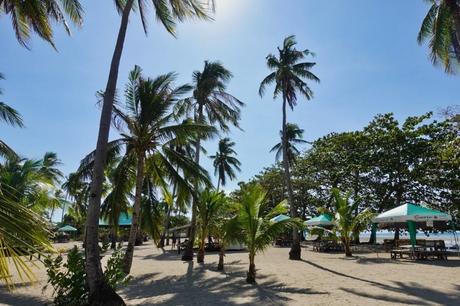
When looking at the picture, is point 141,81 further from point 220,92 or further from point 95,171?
point 220,92

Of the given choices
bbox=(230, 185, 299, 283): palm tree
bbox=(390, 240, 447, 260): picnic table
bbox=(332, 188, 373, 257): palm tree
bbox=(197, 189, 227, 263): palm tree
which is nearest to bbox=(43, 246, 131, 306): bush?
bbox=(230, 185, 299, 283): palm tree

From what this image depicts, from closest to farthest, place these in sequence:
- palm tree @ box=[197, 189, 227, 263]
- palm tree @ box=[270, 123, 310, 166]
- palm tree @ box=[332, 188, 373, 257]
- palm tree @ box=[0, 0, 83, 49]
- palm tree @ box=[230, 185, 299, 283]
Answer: palm tree @ box=[0, 0, 83, 49] → palm tree @ box=[230, 185, 299, 283] → palm tree @ box=[197, 189, 227, 263] → palm tree @ box=[332, 188, 373, 257] → palm tree @ box=[270, 123, 310, 166]

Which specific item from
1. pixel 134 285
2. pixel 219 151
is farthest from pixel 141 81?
pixel 219 151

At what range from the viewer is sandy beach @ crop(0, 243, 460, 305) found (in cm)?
881

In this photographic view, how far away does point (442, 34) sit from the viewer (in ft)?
46.0

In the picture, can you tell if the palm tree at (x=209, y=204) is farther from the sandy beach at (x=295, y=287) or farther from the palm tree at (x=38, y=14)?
the palm tree at (x=38, y=14)

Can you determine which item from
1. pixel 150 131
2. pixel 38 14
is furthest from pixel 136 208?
pixel 38 14

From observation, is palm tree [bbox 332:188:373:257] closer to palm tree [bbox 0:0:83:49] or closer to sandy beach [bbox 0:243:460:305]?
sandy beach [bbox 0:243:460:305]

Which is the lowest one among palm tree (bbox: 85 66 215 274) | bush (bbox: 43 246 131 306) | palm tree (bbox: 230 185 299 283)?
bush (bbox: 43 246 131 306)

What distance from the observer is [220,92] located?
20859 mm

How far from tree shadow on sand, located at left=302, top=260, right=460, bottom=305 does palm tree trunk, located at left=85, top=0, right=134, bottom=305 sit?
5.97 m

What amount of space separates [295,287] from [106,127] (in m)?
6.82

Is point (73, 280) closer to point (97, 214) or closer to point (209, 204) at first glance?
point (97, 214)

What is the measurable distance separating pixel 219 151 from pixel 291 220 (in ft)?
99.4
